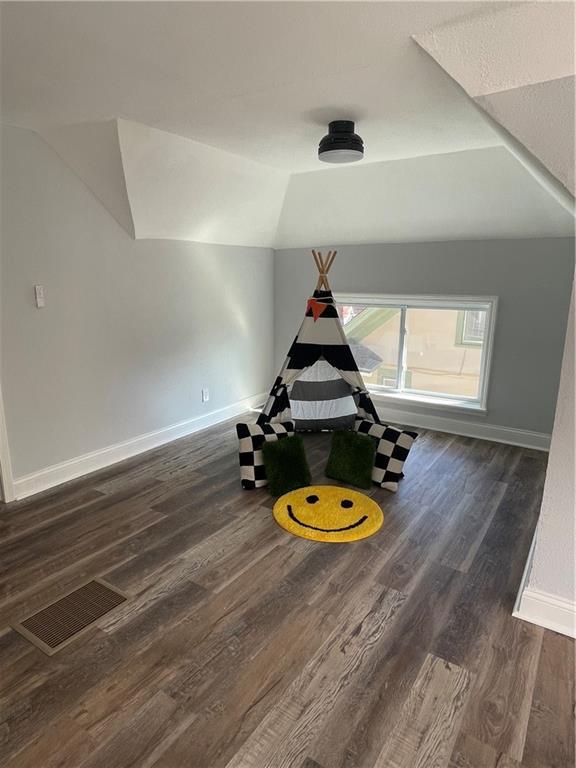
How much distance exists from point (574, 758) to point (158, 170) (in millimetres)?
3366

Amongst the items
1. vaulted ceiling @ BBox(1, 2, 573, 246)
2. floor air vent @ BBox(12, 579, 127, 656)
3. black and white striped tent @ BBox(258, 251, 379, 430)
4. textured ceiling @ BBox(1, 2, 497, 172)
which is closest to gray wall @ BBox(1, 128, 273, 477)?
vaulted ceiling @ BBox(1, 2, 573, 246)

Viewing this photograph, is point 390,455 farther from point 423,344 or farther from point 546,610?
point 423,344

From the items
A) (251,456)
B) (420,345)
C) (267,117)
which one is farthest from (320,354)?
(267,117)

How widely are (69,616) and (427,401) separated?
3.31m

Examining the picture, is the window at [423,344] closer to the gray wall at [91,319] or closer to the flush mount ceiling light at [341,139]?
the gray wall at [91,319]

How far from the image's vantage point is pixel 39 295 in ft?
9.47

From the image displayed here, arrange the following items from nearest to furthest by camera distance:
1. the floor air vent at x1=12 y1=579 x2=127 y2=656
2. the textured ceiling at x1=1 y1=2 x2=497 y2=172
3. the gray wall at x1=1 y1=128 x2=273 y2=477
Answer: the textured ceiling at x1=1 y1=2 x2=497 y2=172
the floor air vent at x1=12 y1=579 x2=127 y2=656
the gray wall at x1=1 y1=128 x2=273 y2=477

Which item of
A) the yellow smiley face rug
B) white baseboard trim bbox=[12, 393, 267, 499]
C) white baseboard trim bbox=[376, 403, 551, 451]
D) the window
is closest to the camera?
the yellow smiley face rug

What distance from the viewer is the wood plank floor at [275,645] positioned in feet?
4.87

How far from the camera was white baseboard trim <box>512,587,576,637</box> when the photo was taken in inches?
75.7

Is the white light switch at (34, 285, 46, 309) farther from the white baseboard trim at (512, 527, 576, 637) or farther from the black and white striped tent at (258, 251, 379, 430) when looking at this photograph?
the white baseboard trim at (512, 527, 576, 637)

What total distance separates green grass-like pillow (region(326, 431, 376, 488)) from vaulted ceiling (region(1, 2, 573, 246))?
6.14 feet

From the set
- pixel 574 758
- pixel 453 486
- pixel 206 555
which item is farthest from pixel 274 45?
pixel 453 486

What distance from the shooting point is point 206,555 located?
242cm
